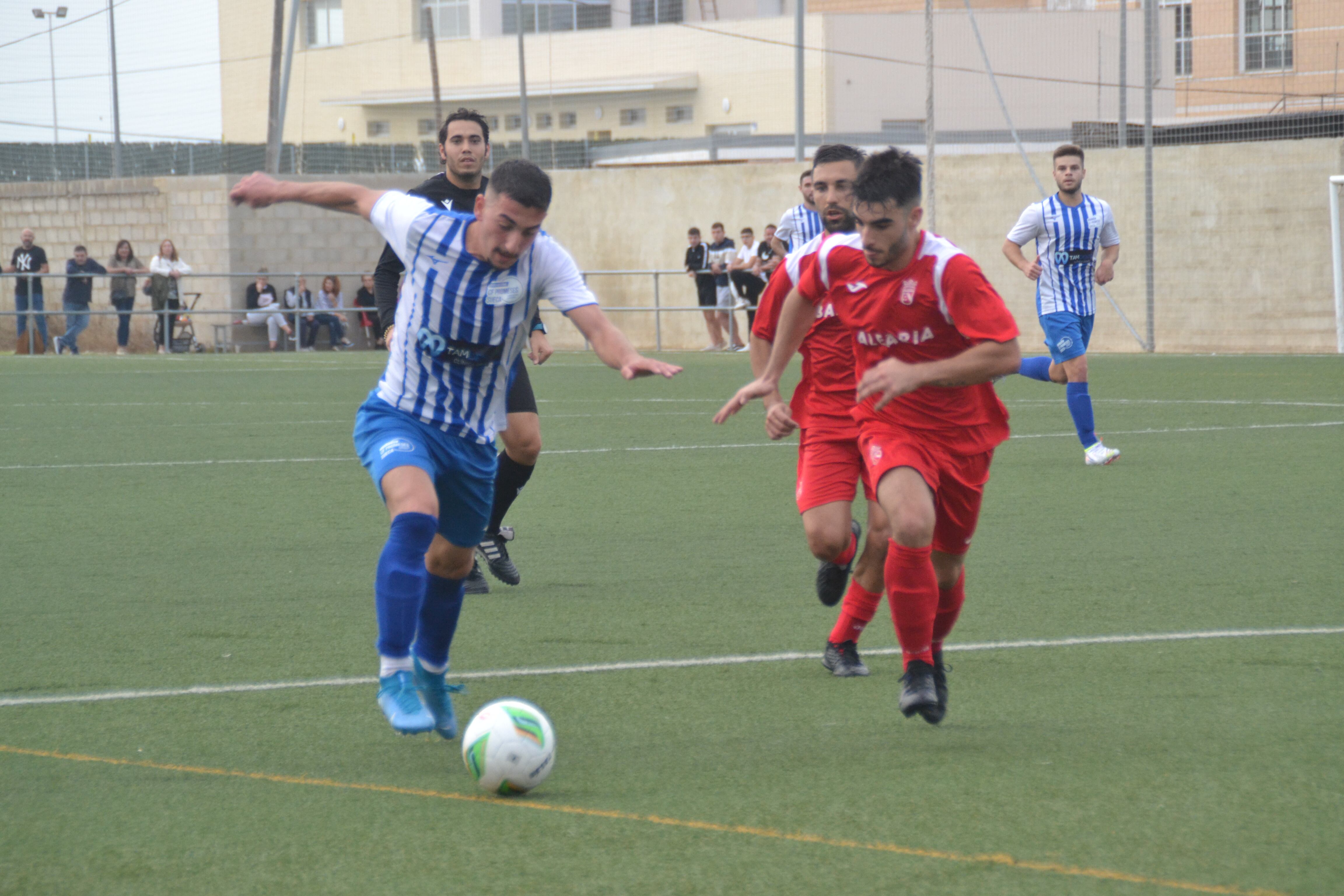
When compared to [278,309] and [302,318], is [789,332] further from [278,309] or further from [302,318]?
[302,318]

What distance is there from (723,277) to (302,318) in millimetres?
7709

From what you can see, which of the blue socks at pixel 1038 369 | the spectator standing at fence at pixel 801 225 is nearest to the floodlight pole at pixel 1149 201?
the blue socks at pixel 1038 369

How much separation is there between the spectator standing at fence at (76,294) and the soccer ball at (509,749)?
75.5ft

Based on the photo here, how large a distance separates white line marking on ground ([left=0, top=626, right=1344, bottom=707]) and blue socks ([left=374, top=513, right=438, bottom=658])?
74cm

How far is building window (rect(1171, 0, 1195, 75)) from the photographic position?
27319 millimetres

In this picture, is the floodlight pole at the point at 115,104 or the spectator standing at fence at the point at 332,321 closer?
the spectator standing at fence at the point at 332,321

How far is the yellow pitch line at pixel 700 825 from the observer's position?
10.5ft

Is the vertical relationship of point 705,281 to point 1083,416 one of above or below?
above

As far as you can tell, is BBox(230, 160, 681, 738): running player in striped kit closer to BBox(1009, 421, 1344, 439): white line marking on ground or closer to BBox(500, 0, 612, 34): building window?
BBox(1009, 421, 1344, 439): white line marking on ground

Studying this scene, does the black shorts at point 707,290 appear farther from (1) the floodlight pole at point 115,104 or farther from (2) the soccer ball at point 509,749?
(2) the soccer ball at point 509,749

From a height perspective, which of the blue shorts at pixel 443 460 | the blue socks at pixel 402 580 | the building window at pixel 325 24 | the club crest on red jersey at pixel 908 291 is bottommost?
the blue socks at pixel 402 580

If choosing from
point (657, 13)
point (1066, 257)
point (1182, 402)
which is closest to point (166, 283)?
point (1182, 402)

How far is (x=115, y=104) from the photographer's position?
38.4 metres

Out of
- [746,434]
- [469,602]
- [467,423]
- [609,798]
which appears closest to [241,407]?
[746,434]
